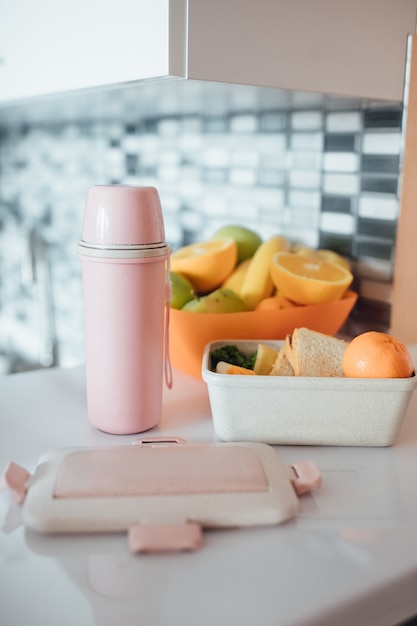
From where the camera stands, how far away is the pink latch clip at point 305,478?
624mm

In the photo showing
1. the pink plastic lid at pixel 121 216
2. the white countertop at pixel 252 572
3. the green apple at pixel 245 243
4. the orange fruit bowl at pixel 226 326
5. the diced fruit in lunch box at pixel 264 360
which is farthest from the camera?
the green apple at pixel 245 243

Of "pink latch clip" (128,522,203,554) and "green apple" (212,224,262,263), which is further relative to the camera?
"green apple" (212,224,262,263)

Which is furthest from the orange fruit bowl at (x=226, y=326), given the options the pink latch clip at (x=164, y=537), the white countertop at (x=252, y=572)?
the pink latch clip at (x=164, y=537)

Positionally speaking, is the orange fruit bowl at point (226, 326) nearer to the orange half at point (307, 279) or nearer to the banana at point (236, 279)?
the orange half at point (307, 279)

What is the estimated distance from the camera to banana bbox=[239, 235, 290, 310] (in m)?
1.05

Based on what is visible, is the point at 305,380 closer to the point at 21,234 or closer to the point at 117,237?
the point at 117,237

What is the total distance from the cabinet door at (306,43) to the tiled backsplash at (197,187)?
0.41 ft

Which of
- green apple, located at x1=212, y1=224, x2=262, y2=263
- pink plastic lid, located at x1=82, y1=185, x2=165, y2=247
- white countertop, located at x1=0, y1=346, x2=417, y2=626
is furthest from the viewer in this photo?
green apple, located at x1=212, y1=224, x2=262, y2=263

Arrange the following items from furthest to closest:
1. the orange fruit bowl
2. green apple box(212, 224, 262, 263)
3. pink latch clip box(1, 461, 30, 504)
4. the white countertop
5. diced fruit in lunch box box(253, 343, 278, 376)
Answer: green apple box(212, 224, 262, 263) < the orange fruit bowl < diced fruit in lunch box box(253, 343, 278, 376) < pink latch clip box(1, 461, 30, 504) < the white countertop

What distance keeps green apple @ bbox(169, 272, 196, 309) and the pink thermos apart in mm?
183

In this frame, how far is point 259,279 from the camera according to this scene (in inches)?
41.6

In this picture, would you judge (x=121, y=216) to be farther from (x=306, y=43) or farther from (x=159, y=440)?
(x=306, y=43)

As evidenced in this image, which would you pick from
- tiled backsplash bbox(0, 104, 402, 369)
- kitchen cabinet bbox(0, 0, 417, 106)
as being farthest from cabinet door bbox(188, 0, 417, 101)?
tiled backsplash bbox(0, 104, 402, 369)

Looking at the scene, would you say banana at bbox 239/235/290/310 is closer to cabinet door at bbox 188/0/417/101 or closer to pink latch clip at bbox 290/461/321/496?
cabinet door at bbox 188/0/417/101
